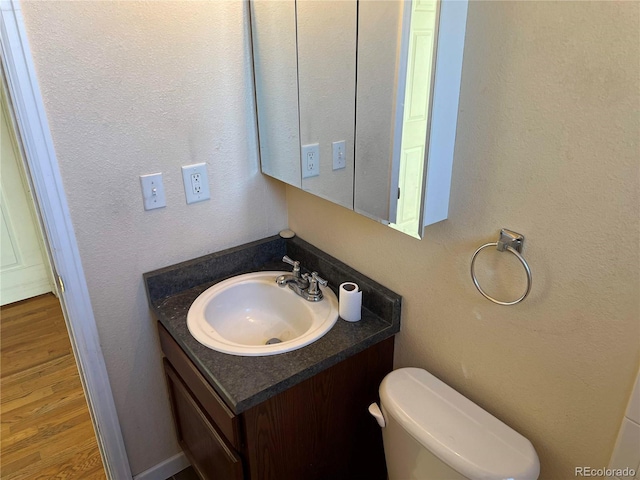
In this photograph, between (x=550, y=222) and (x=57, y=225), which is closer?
(x=550, y=222)

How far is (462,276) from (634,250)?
38 cm

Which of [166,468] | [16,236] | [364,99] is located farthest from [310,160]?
[16,236]

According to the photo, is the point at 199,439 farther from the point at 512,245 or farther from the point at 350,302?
the point at 512,245

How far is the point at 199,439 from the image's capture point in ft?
4.87

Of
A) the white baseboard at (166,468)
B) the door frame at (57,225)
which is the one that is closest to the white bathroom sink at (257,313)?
the door frame at (57,225)

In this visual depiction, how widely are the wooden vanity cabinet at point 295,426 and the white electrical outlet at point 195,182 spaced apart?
433mm

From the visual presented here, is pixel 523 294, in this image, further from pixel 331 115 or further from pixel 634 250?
pixel 331 115

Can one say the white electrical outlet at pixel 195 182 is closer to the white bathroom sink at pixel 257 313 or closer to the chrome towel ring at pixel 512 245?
the white bathroom sink at pixel 257 313

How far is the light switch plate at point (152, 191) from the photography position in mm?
1369

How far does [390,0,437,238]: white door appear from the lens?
92 centimetres

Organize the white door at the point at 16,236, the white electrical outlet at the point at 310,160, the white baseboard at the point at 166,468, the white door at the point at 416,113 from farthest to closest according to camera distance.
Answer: the white door at the point at 16,236
the white baseboard at the point at 166,468
the white electrical outlet at the point at 310,160
the white door at the point at 416,113

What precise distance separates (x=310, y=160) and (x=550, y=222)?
0.70 meters

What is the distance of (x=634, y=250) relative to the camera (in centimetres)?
80

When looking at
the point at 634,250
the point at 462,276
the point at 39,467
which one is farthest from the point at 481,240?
the point at 39,467
